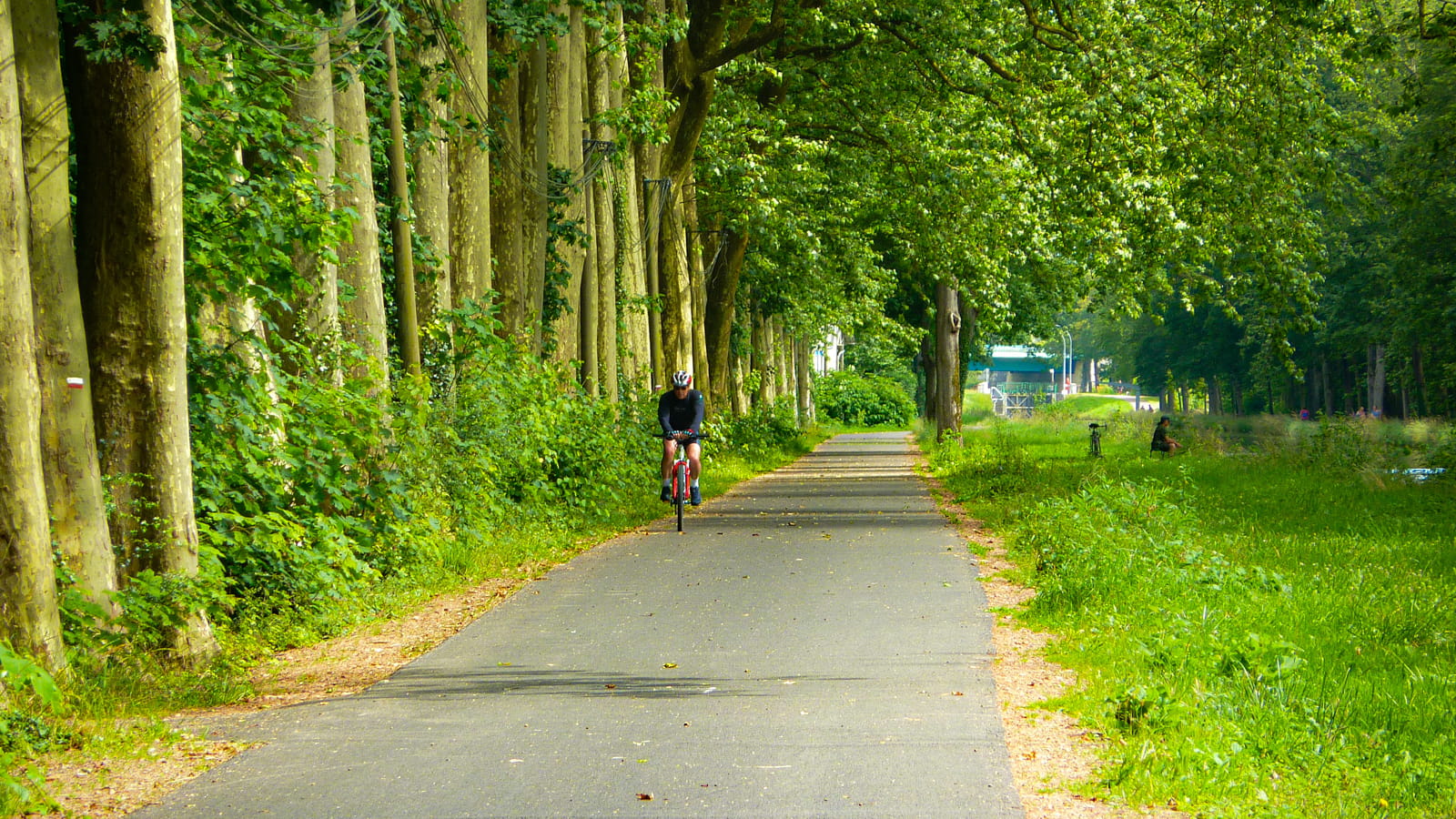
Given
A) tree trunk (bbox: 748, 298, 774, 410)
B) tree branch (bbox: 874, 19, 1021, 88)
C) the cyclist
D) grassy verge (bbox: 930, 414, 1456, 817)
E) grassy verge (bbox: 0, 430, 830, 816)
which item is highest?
tree branch (bbox: 874, 19, 1021, 88)

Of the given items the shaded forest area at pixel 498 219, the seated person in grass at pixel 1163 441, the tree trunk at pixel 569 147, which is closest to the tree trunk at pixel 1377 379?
the shaded forest area at pixel 498 219

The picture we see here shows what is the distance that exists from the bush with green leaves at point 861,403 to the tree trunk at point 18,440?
80.3 m

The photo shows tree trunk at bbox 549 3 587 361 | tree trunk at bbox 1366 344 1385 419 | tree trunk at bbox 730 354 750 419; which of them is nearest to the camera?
tree trunk at bbox 549 3 587 361

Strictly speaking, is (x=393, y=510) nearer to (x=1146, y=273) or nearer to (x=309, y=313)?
(x=309, y=313)

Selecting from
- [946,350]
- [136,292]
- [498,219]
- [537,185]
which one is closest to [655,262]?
[537,185]

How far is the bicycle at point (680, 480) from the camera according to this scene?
16641 mm

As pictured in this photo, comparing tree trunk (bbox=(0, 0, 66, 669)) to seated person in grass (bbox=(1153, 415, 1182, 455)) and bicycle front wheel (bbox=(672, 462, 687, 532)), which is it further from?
seated person in grass (bbox=(1153, 415, 1182, 455))

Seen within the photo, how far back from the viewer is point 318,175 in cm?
1136

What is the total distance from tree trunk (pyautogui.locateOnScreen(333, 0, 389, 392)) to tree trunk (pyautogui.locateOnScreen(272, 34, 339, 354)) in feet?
1.58

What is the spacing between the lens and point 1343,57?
16.9 meters

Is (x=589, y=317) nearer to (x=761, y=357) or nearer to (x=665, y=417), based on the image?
(x=665, y=417)

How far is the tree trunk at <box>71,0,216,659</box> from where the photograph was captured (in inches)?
313

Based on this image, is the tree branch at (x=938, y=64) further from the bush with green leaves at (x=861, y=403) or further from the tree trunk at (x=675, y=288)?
the bush with green leaves at (x=861, y=403)

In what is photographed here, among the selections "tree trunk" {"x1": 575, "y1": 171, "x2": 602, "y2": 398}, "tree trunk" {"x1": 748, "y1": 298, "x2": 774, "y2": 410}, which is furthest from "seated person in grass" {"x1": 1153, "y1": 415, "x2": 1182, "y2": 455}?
"tree trunk" {"x1": 748, "y1": 298, "x2": 774, "y2": 410}
